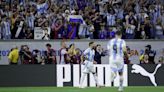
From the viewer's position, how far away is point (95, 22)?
2888 cm

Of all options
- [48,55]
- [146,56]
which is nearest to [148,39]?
[146,56]

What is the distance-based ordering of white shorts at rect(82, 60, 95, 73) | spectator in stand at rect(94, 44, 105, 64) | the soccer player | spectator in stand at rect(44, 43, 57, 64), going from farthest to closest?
spectator in stand at rect(44, 43, 57, 64) < spectator in stand at rect(94, 44, 105, 64) < white shorts at rect(82, 60, 95, 73) < the soccer player

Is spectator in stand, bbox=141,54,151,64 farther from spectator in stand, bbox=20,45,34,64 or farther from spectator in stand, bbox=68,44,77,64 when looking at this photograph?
spectator in stand, bbox=20,45,34,64

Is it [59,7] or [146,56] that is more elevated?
[59,7]

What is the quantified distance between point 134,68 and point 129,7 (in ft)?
14.9

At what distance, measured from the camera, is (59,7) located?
29.5 metres

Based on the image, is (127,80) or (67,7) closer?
(127,80)

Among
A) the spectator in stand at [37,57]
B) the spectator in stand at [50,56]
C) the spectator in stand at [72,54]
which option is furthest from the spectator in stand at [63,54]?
the spectator in stand at [37,57]

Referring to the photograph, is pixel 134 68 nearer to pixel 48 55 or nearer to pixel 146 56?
pixel 146 56

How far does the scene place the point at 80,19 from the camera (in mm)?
28641

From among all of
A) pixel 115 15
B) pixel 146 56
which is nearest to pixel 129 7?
pixel 115 15

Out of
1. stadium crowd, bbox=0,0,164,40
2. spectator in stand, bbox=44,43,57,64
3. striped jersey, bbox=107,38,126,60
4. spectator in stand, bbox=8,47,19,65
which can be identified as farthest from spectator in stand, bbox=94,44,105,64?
striped jersey, bbox=107,38,126,60

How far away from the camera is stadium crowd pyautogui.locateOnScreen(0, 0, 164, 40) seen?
28125mm

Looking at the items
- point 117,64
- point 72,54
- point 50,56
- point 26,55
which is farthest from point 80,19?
point 117,64
